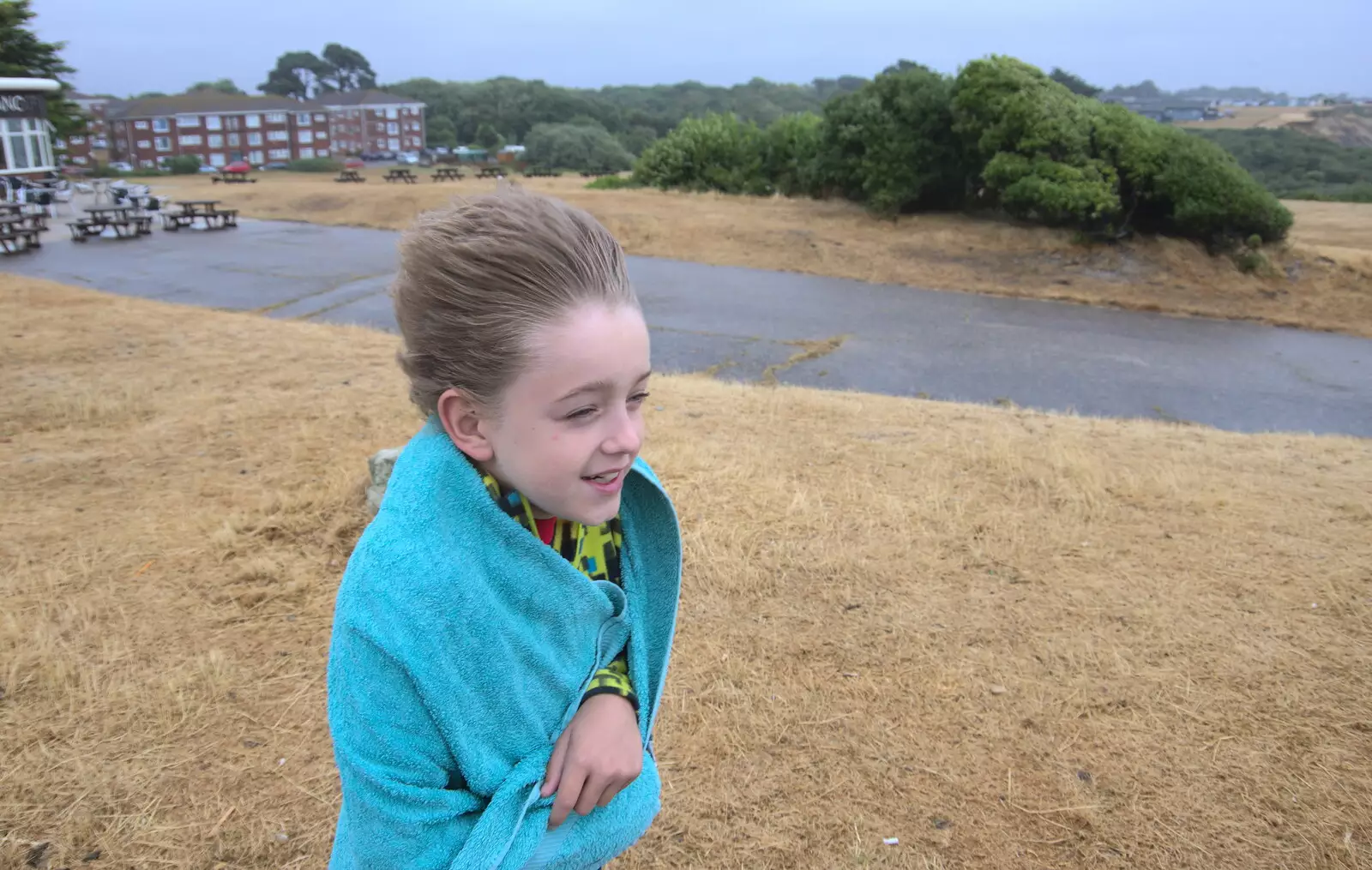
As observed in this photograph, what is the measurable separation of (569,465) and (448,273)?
0.31 m

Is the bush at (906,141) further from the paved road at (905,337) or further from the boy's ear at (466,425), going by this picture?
the boy's ear at (466,425)

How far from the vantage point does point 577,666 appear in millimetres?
1475

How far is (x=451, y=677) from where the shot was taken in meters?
1.29

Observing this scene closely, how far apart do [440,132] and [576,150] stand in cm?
2371

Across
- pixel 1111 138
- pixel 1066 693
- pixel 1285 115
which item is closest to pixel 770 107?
pixel 1285 115

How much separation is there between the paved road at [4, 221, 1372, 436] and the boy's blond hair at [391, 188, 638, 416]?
6781mm

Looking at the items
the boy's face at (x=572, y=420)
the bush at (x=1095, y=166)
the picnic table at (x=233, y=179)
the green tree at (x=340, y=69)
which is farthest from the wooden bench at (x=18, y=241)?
the green tree at (x=340, y=69)

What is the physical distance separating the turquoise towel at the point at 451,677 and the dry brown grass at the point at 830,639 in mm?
1447

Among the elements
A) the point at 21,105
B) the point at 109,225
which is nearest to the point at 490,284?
the point at 109,225

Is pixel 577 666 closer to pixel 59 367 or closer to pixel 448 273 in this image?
pixel 448 273

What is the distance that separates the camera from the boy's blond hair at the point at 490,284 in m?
1.26

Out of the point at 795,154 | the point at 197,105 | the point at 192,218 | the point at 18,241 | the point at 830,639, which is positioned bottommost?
the point at 830,639

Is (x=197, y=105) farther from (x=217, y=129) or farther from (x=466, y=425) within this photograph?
(x=466, y=425)

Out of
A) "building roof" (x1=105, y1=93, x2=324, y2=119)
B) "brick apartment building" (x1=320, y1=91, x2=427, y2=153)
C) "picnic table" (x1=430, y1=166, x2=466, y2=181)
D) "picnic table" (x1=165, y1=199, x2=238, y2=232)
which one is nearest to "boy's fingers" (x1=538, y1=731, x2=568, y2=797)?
"picnic table" (x1=165, y1=199, x2=238, y2=232)
